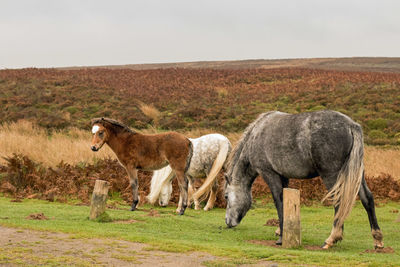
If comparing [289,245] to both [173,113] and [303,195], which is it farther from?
[173,113]

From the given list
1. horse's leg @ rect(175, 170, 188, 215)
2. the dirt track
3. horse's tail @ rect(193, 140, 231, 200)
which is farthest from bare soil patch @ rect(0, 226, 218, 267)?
horse's tail @ rect(193, 140, 231, 200)

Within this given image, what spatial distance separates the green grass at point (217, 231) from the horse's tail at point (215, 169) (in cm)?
60

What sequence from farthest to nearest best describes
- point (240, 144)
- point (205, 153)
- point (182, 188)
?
point (205, 153)
point (182, 188)
point (240, 144)

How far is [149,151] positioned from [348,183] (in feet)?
19.7

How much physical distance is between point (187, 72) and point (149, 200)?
44.7m

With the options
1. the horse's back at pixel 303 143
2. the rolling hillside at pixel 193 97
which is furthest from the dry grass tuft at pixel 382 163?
the horse's back at pixel 303 143

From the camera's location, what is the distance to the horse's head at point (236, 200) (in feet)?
37.7

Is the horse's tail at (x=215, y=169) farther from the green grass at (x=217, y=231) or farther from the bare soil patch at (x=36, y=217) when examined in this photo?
the bare soil patch at (x=36, y=217)

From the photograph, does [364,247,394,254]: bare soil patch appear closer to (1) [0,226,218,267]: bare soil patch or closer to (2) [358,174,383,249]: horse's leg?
(2) [358,174,383,249]: horse's leg

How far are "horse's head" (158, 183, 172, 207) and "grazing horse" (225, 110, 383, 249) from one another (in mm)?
5121

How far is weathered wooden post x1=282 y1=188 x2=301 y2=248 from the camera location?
32.3 feet

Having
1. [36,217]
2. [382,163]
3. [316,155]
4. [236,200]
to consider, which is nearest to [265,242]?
A: [236,200]

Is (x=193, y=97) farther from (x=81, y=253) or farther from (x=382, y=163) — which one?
(x=81, y=253)

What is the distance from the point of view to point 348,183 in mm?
9594
